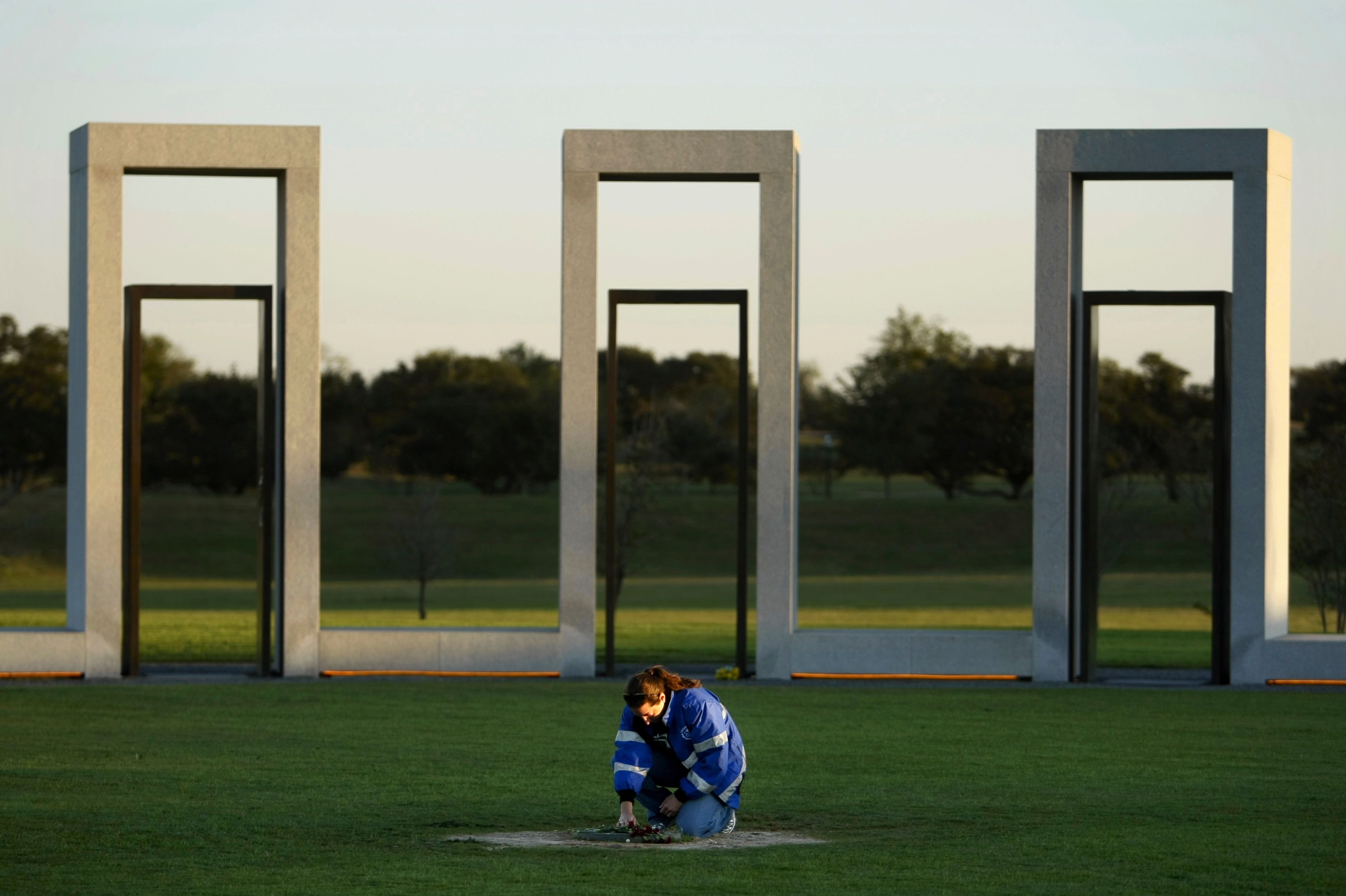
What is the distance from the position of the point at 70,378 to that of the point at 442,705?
5588 mm

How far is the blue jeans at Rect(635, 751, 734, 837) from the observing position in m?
7.94

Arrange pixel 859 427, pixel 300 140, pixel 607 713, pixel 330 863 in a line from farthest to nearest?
pixel 859 427, pixel 300 140, pixel 607 713, pixel 330 863

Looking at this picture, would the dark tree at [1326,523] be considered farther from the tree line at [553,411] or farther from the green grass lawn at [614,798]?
the tree line at [553,411]

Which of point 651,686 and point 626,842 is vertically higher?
point 651,686

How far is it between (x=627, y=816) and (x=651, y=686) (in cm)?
68

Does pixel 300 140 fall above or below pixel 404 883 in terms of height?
above

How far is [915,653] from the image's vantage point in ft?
51.6

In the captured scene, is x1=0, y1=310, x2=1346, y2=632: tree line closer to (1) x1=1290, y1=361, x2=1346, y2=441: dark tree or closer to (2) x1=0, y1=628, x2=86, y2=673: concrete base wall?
(1) x1=1290, y1=361, x2=1346, y2=441: dark tree

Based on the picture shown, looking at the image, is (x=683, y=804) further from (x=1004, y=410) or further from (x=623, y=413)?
(x=1004, y=410)

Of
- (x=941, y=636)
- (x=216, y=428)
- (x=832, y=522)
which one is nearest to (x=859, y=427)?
(x=832, y=522)

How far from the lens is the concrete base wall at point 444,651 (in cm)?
1590

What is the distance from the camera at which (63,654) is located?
1562 cm

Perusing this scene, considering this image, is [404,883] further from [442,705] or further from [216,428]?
[216,428]

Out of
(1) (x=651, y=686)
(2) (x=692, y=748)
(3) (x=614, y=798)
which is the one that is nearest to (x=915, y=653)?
(3) (x=614, y=798)
